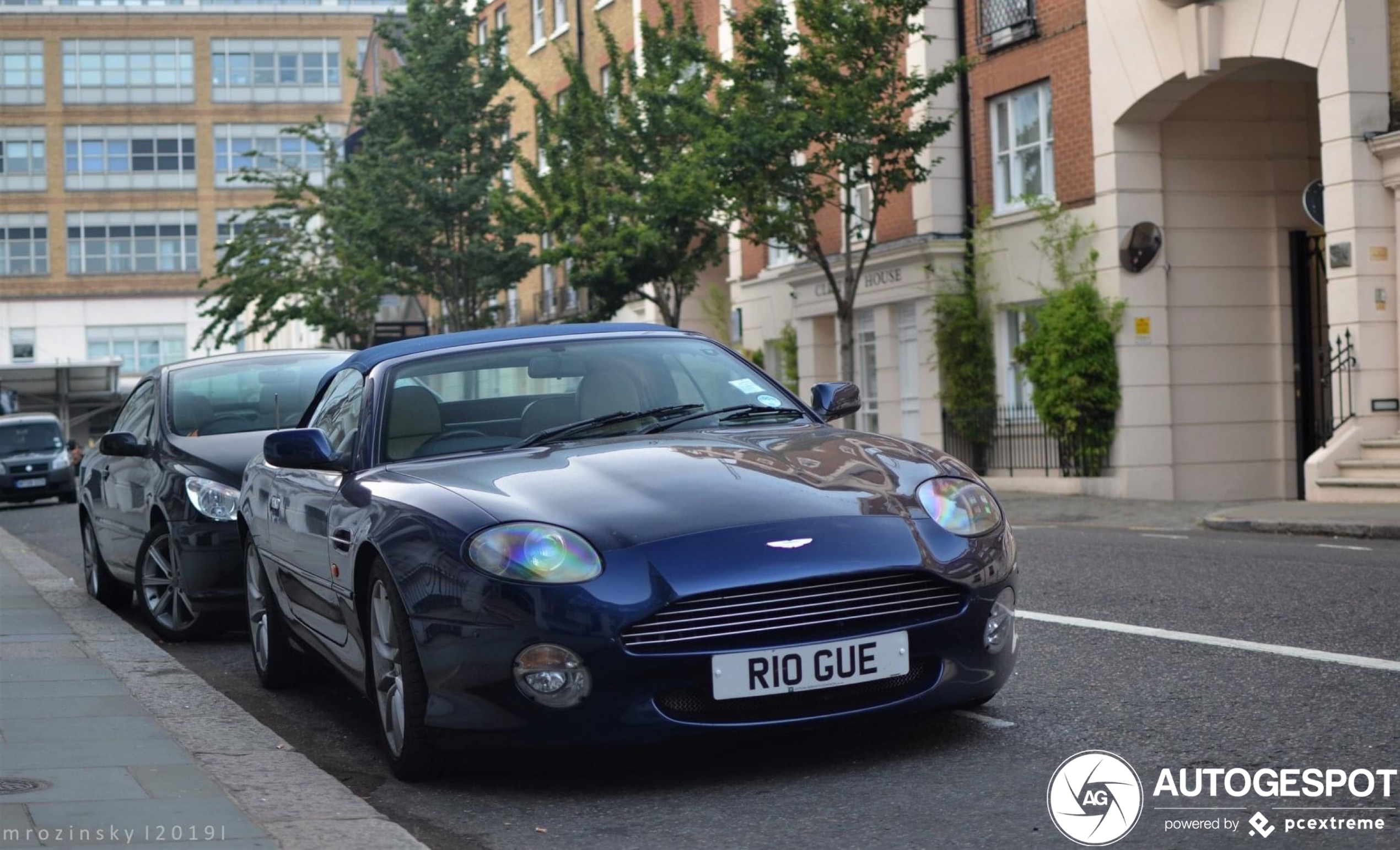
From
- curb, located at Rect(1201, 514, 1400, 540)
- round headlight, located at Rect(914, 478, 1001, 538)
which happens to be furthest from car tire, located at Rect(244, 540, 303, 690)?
curb, located at Rect(1201, 514, 1400, 540)

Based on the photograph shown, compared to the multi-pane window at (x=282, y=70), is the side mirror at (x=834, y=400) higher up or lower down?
lower down

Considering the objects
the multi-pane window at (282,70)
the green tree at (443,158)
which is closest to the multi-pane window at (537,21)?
the green tree at (443,158)

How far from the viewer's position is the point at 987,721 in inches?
237

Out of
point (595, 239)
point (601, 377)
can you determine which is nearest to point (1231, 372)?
point (595, 239)

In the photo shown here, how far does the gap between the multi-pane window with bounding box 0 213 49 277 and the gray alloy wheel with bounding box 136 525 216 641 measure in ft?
273

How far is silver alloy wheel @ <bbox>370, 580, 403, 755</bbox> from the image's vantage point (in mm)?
5648

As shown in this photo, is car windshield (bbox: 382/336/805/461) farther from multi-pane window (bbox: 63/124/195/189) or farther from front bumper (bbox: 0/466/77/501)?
multi-pane window (bbox: 63/124/195/189)

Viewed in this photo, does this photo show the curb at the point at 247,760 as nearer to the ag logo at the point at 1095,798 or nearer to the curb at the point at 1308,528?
the ag logo at the point at 1095,798

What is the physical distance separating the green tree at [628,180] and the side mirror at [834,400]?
20094 millimetres

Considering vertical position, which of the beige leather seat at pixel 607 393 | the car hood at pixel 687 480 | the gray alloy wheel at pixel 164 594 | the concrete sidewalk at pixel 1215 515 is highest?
the beige leather seat at pixel 607 393

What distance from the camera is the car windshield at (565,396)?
21.1 ft

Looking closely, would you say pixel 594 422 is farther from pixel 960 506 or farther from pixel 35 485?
pixel 35 485

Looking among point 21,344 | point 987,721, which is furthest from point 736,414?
point 21,344

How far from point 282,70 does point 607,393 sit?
3534 inches
